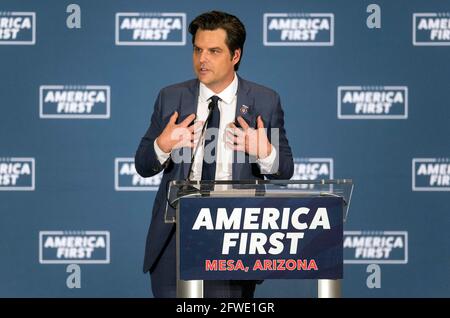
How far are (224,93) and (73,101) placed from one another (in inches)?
68.4

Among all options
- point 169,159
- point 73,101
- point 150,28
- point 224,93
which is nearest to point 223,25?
point 224,93

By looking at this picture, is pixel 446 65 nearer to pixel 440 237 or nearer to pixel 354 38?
pixel 354 38

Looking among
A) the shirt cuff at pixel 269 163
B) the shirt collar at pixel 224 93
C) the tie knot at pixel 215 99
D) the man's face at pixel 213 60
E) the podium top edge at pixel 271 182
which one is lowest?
the podium top edge at pixel 271 182

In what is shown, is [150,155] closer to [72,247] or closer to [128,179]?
[128,179]

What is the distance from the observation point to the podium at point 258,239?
9.64 feet

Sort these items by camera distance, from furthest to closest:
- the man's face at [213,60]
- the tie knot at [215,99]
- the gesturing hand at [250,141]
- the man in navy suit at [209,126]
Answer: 1. the man's face at [213,60]
2. the tie knot at [215,99]
3. the man in navy suit at [209,126]
4. the gesturing hand at [250,141]

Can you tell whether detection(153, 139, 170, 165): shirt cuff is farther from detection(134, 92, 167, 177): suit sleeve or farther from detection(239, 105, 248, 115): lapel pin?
detection(239, 105, 248, 115): lapel pin

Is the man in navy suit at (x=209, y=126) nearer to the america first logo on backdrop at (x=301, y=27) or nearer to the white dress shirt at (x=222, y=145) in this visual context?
the white dress shirt at (x=222, y=145)

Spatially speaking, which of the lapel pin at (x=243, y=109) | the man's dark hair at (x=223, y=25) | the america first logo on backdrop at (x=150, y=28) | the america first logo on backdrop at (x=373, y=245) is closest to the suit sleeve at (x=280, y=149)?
the lapel pin at (x=243, y=109)

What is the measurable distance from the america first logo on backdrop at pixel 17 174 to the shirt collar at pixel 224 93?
1831 millimetres

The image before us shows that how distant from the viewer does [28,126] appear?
5.69 meters

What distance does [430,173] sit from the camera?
5719 millimetres
